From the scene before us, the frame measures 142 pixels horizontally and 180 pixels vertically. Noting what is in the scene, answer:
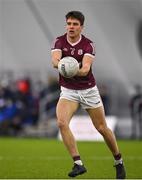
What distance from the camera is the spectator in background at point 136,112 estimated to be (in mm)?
25719

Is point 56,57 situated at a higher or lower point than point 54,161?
higher

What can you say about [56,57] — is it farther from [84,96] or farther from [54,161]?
[54,161]

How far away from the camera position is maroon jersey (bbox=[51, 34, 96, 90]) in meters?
11.5

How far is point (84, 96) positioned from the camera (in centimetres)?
1158

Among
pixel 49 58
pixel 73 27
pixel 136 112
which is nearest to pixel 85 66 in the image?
pixel 73 27

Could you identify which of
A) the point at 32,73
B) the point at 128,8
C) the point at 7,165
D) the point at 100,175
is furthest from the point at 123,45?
the point at 100,175

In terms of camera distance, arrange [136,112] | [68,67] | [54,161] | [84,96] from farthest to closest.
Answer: [136,112]
[54,161]
[84,96]
[68,67]

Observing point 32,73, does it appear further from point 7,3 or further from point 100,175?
point 100,175

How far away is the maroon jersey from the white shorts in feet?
0.19

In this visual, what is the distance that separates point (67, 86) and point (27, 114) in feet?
49.6

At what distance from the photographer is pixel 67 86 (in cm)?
1153

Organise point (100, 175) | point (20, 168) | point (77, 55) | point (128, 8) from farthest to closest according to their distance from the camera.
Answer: point (128, 8) → point (20, 168) → point (100, 175) → point (77, 55)

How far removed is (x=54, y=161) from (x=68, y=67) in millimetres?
4871

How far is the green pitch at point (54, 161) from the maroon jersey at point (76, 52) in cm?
139
